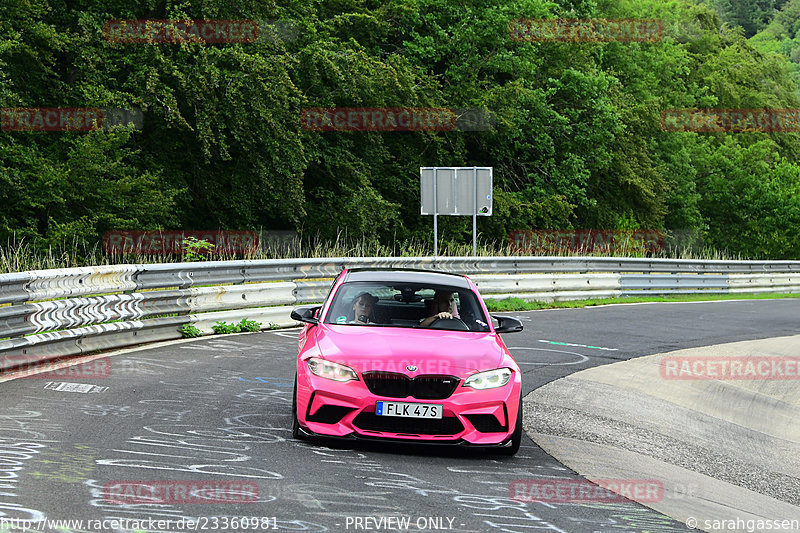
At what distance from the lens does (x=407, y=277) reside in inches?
365

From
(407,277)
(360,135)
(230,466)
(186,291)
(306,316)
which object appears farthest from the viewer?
(360,135)

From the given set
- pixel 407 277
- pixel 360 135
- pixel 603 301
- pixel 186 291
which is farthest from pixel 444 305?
pixel 360 135

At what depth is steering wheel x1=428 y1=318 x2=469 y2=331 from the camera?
8633mm

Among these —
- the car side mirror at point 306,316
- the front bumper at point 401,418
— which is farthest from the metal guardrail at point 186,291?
the front bumper at point 401,418

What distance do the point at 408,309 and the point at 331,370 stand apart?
1969 millimetres

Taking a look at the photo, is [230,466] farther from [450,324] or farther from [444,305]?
[444,305]

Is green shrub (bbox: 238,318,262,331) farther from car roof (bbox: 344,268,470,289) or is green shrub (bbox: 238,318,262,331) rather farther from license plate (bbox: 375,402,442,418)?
license plate (bbox: 375,402,442,418)

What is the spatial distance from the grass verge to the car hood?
1371 centimetres

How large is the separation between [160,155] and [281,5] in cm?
748

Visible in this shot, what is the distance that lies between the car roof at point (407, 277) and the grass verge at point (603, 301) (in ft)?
41.0

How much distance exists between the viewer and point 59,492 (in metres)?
5.76

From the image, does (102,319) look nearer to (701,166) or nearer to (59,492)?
(59,492)

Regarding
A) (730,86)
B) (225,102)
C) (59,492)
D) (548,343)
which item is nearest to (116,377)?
(59,492)

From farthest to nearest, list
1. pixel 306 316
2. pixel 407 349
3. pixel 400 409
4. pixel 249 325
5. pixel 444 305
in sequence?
pixel 249 325, pixel 444 305, pixel 306 316, pixel 407 349, pixel 400 409
